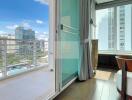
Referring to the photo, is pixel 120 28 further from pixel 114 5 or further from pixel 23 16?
pixel 23 16

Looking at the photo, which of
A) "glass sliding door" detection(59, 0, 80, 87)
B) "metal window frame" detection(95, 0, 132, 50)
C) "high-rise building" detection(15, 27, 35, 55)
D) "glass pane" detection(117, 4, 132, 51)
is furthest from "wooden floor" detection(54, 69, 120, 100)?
"metal window frame" detection(95, 0, 132, 50)

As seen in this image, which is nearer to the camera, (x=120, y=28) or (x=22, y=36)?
(x=22, y=36)

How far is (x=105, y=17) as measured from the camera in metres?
4.69

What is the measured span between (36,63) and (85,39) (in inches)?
70.5

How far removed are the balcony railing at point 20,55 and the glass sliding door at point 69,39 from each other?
53.7 inches

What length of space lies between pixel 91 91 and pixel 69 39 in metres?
1.07

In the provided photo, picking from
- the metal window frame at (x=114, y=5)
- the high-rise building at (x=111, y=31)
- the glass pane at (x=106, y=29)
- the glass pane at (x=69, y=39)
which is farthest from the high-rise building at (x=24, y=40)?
the high-rise building at (x=111, y=31)

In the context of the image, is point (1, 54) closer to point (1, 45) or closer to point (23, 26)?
point (1, 45)

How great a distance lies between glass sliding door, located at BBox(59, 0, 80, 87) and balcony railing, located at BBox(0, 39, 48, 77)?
4.48ft

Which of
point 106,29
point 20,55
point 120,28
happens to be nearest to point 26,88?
point 20,55

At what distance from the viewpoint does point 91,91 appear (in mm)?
2400

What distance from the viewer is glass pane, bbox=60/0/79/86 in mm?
2398

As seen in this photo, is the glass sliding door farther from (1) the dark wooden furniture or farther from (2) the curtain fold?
(1) the dark wooden furniture

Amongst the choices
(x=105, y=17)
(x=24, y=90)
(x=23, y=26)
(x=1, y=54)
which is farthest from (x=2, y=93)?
(x=105, y=17)
